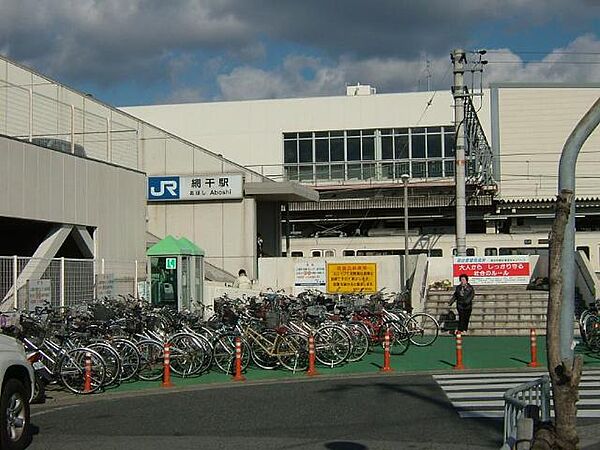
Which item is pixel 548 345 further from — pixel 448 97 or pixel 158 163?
pixel 448 97

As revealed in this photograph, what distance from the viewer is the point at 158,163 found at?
3566 cm

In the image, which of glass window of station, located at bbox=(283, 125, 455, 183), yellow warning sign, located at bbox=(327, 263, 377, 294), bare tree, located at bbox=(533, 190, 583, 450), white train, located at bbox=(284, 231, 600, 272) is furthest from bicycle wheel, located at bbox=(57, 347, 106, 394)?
glass window of station, located at bbox=(283, 125, 455, 183)

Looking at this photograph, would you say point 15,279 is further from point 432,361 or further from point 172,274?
point 432,361

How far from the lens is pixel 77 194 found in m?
23.3

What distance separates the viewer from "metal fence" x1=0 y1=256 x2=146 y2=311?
18569 millimetres

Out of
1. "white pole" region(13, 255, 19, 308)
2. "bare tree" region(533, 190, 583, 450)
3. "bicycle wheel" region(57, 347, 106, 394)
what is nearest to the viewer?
"bare tree" region(533, 190, 583, 450)

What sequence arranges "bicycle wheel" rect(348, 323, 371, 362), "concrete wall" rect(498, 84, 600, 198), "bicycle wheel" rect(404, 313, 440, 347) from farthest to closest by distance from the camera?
"concrete wall" rect(498, 84, 600, 198)
"bicycle wheel" rect(404, 313, 440, 347)
"bicycle wheel" rect(348, 323, 371, 362)

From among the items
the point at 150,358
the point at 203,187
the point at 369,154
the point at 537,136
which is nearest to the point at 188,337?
the point at 150,358

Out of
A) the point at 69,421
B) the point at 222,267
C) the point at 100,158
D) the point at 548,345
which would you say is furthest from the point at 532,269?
the point at 548,345

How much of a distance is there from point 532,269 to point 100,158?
15.1 metres

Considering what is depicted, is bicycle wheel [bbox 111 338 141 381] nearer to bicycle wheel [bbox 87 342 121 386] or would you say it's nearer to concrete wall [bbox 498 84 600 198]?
bicycle wheel [bbox 87 342 121 386]

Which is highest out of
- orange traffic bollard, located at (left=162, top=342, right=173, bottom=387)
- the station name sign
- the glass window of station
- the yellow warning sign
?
the glass window of station

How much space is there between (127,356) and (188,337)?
1320 millimetres

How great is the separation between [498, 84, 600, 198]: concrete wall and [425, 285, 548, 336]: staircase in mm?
25301
